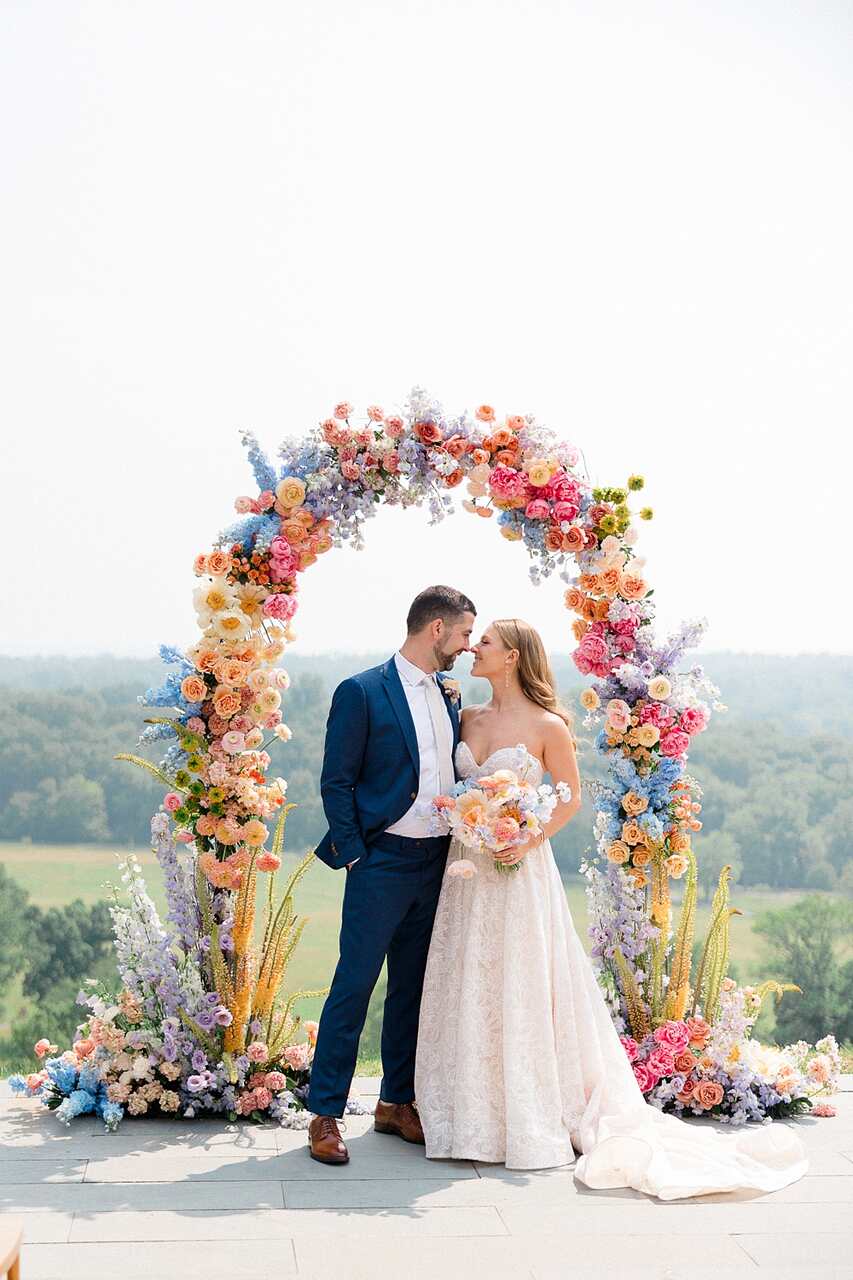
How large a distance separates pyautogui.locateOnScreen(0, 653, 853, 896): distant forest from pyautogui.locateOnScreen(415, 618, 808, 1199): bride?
7.86 m

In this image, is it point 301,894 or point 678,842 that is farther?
point 301,894

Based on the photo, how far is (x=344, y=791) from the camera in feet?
16.0

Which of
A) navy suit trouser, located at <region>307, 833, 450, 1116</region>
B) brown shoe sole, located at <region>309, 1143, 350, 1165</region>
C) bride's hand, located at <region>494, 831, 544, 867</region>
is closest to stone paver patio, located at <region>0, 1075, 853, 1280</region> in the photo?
brown shoe sole, located at <region>309, 1143, 350, 1165</region>

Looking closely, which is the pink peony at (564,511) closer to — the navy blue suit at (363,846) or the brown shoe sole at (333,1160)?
the navy blue suit at (363,846)

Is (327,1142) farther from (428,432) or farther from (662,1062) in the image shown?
(428,432)

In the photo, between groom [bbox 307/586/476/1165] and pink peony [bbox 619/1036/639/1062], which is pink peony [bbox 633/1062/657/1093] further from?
groom [bbox 307/586/476/1165]

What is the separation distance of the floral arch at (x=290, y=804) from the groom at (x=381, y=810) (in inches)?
19.3

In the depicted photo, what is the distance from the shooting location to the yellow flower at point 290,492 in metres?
5.42

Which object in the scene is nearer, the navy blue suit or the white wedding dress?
the white wedding dress

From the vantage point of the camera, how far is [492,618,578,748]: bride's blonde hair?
5098mm

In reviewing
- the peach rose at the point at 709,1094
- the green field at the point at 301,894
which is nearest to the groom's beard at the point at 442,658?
the peach rose at the point at 709,1094

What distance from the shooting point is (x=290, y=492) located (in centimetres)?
543

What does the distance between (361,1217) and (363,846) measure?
4.08 feet

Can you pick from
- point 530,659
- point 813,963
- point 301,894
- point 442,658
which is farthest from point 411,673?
point 813,963
